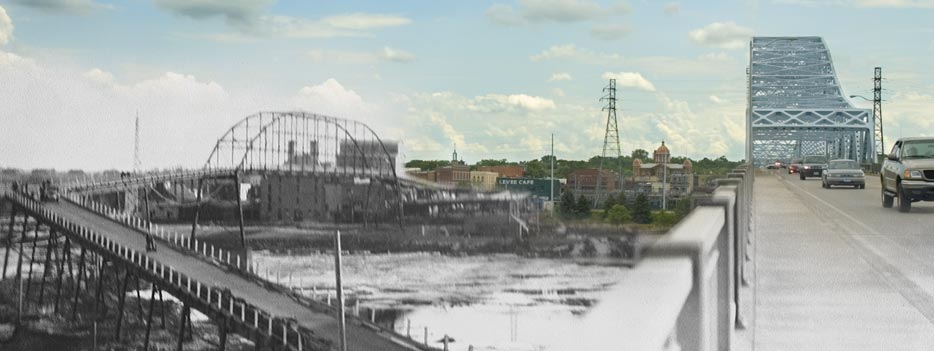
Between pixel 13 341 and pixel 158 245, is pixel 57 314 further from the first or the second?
pixel 158 245

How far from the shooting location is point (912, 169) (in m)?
8.87

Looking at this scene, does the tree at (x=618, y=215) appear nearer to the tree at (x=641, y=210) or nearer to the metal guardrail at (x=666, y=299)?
the tree at (x=641, y=210)

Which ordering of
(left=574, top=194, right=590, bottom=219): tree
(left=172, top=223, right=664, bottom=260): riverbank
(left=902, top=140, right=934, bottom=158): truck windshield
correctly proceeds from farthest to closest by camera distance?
(left=172, top=223, right=664, bottom=260): riverbank
(left=574, top=194, right=590, bottom=219): tree
(left=902, top=140, right=934, bottom=158): truck windshield

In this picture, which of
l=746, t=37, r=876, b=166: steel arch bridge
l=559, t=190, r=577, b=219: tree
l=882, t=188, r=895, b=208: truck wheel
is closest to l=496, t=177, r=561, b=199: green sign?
l=559, t=190, r=577, b=219: tree

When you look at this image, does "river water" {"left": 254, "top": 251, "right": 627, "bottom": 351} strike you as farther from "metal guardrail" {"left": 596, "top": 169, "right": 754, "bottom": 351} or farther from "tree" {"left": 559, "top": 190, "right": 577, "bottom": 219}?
"metal guardrail" {"left": 596, "top": 169, "right": 754, "bottom": 351}

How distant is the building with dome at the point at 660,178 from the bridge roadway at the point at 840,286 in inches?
88.5

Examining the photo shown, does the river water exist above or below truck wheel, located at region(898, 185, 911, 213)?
below

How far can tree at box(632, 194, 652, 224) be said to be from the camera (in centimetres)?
1078

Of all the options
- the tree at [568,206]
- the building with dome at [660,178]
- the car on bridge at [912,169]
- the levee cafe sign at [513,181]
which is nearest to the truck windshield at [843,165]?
the building with dome at [660,178]

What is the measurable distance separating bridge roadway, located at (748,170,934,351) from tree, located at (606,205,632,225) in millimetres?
4172

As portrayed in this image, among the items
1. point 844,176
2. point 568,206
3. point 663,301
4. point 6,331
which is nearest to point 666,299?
point 663,301

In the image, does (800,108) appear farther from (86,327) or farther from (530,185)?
(86,327)

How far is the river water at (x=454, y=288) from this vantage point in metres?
17.4

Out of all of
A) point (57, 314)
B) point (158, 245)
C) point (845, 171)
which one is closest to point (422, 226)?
point (158, 245)
